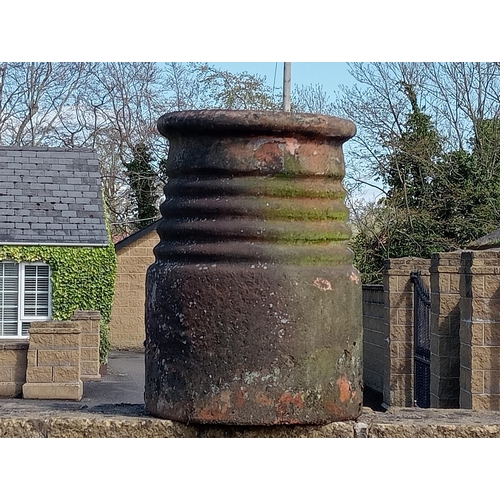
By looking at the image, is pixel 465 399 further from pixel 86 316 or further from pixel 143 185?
pixel 143 185

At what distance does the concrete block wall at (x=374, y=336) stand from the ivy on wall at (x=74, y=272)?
5.99 meters

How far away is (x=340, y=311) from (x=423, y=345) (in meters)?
8.37

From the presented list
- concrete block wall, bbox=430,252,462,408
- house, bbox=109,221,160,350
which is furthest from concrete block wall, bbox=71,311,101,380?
concrete block wall, bbox=430,252,462,408

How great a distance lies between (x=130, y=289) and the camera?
2417 cm

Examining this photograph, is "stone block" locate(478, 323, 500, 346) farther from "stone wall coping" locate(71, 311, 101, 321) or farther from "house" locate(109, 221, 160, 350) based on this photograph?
"house" locate(109, 221, 160, 350)

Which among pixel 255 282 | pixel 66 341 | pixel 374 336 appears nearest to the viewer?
pixel 255 282

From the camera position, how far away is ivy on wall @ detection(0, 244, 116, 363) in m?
18.4

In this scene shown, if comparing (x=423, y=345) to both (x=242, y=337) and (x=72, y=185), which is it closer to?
(x=242, y=337)

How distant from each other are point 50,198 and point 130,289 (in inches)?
213

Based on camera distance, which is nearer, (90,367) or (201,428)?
(201,428)

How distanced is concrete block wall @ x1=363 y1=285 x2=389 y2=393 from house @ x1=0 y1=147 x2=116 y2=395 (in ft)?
19.8

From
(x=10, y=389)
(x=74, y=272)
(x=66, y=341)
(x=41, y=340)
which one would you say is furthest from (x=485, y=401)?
(x=74, y=272)

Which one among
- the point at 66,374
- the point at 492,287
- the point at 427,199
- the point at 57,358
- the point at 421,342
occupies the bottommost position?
the point at 66,374

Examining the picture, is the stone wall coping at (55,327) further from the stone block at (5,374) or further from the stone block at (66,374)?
the stone block at (5,374)
